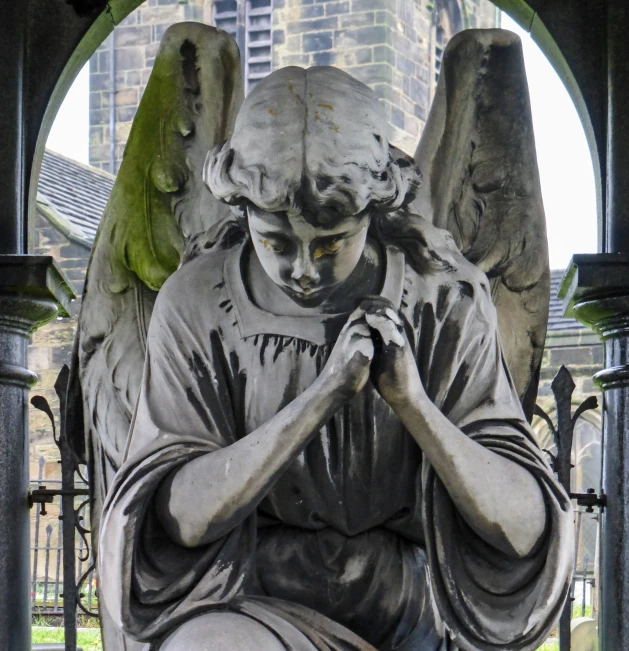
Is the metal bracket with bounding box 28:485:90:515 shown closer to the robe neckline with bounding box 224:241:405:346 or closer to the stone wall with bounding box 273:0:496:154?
the robe neckline with bounding box 224:241:405:346

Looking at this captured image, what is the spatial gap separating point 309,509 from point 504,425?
421 millimetres

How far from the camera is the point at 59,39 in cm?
400

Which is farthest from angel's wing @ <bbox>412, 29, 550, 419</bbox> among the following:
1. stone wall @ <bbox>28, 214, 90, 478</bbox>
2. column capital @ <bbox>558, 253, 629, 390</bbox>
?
stone wall @ <bbox>28, 214, 90, 478</bbox>

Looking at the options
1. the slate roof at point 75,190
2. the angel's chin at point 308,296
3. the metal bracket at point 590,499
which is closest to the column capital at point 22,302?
the angel's chin at point 308,296

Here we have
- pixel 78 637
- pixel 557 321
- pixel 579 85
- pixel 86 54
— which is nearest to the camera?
pixel 579 85

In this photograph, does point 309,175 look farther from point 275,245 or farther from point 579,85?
point 579,85

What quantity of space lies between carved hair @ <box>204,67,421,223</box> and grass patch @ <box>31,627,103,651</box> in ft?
18.1

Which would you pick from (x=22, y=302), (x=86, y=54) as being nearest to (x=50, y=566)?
(x=86, y=54)

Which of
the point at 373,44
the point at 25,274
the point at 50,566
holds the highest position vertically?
the point at 373,44

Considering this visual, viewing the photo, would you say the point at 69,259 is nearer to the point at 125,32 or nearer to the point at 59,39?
the point at 125,32

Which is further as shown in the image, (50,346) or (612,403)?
(50,346)

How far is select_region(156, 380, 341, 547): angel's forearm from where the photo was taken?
280 cm

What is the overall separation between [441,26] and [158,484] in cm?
2316

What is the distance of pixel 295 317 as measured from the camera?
3.05 metres
